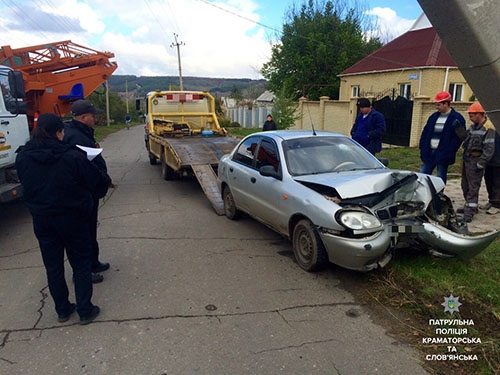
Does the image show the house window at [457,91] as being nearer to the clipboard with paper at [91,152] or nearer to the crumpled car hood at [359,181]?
the crumpled car hood at [359,181]

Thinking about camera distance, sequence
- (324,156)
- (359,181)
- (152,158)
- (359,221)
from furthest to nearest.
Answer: (152,158)
(324,156)
(359,181)
(359,221)

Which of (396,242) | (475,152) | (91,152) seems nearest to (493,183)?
(475,152)

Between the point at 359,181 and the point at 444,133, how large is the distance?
262 centimetres

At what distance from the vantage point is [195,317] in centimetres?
362

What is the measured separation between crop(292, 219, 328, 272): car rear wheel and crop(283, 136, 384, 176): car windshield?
2.59 feet

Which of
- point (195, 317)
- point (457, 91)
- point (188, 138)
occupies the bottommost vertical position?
point (195, 317)

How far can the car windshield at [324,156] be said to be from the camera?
203 inches

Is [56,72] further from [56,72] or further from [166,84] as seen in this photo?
[166,84]

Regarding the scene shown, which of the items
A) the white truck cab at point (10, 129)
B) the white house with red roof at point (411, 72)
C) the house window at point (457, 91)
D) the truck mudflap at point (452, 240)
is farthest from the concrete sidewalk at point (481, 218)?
the house window at point (457, 91)

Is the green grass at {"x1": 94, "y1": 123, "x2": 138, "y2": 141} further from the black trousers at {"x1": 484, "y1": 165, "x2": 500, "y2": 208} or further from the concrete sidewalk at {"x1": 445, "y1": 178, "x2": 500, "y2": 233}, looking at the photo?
the black trousers at {"x1": 484, "y1": 165, "x2": 500, "y2": 208}

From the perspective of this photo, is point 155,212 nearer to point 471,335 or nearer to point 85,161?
point 85,161

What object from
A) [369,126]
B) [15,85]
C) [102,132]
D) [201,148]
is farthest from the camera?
[102,132]

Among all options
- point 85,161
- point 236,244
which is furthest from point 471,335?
point 85,161

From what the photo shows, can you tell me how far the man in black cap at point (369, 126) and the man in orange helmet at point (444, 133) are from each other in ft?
3.02
